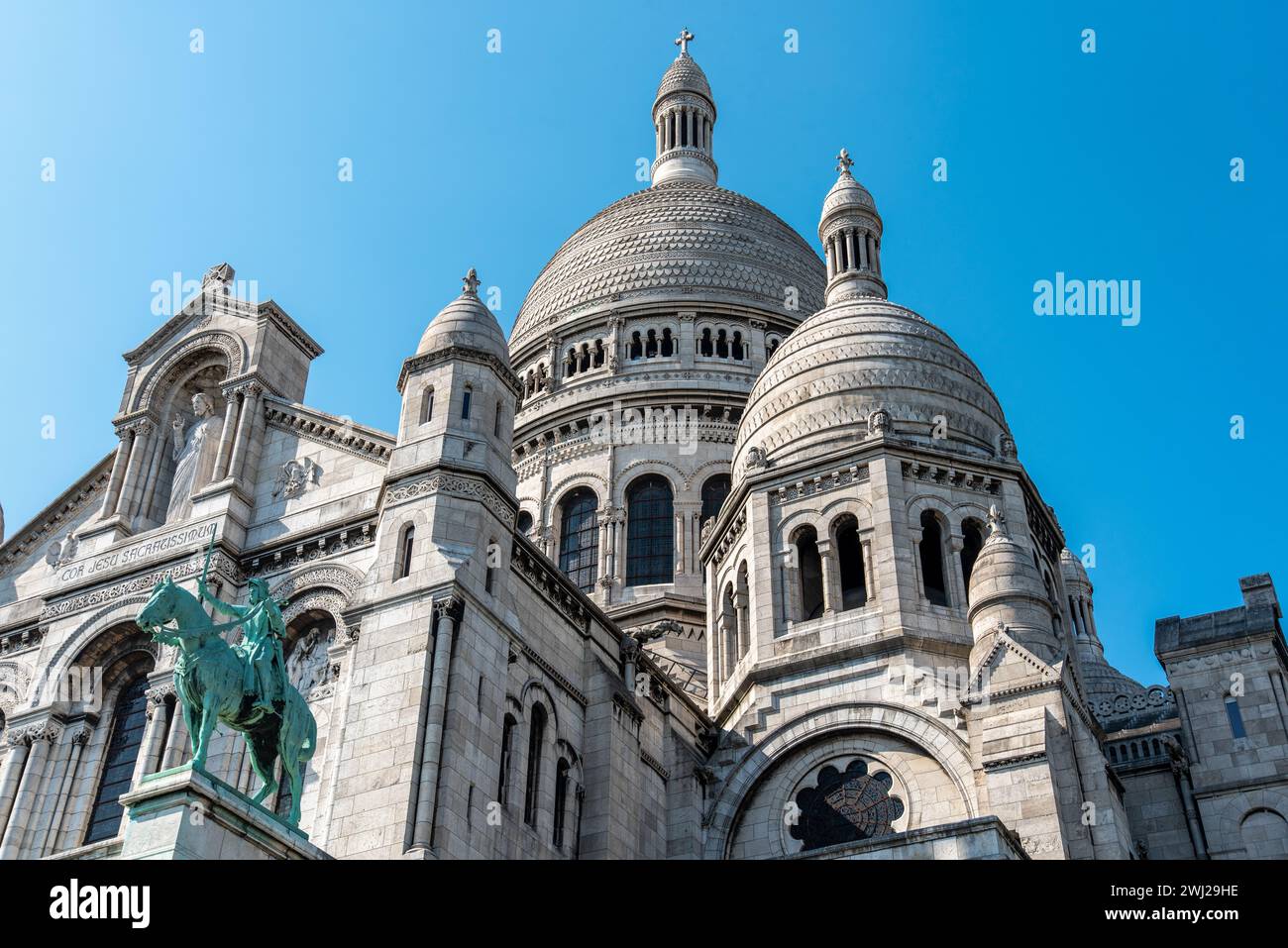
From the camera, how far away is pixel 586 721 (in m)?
30.7

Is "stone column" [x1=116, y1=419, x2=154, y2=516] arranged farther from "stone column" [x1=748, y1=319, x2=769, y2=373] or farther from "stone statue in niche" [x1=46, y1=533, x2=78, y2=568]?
"stone column" [x1=748, y1=319, x2=769, y2=373]

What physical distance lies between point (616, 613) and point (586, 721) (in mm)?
14449

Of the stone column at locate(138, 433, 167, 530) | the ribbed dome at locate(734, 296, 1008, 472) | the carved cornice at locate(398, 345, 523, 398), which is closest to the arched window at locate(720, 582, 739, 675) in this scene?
the ribbed dome at locate(734, 296, 1008, 472)

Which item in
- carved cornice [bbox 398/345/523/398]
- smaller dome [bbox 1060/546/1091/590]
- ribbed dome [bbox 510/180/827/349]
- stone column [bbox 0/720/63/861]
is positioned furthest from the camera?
smaller dome [bbox 1060/546/1091/590]

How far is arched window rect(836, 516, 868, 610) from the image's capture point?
35.6 meters

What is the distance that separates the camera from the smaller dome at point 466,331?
31.3 m

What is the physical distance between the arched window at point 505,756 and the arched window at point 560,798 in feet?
5.29

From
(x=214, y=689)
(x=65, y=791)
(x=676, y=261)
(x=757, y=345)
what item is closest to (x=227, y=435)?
(x=65, y=791)

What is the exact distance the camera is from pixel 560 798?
29.2 meters

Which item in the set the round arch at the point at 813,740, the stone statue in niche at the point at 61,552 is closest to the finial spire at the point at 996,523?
the round arch at the point at 813,740

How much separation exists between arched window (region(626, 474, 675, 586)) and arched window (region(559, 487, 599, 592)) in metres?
1.11

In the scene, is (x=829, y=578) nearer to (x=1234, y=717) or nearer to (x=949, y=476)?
(x=949, y=476)
